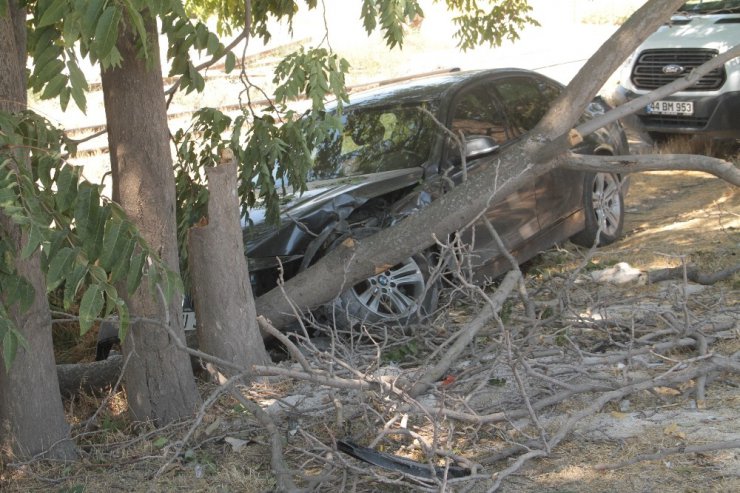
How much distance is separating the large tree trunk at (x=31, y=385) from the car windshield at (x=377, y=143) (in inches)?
116

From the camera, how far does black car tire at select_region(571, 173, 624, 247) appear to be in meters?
8.31

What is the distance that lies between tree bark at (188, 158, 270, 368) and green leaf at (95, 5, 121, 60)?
2.24 meters

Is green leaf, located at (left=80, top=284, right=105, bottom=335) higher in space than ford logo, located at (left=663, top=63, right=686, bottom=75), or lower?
lower

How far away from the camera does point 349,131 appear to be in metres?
7.57

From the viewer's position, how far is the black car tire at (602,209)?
27.3ft

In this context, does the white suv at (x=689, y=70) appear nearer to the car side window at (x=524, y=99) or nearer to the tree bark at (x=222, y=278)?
the car side window at (x=524, y=99)

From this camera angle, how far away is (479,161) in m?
7.16

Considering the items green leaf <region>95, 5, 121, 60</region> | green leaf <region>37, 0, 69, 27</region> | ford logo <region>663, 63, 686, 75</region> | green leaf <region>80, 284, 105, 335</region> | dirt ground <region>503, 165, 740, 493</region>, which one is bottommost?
dirt ground <region>503, 165, 740, 493</region>

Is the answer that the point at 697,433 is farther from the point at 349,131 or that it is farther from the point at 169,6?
the point at 349,131

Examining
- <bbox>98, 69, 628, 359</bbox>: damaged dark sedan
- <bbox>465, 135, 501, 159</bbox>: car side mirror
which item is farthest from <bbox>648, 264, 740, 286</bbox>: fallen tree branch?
<bbox>465, 135, 501, 159</bbox>: car side mirror

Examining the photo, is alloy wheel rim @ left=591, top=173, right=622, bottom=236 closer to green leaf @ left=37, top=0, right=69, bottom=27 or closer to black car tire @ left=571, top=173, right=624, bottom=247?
black car tire @ left=571, top=173, right=624, bottom=247

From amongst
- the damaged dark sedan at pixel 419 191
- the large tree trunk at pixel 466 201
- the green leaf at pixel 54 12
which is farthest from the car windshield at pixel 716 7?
the green leaf at pixel 54 12

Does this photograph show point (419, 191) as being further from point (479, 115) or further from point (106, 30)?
point (106, 30)

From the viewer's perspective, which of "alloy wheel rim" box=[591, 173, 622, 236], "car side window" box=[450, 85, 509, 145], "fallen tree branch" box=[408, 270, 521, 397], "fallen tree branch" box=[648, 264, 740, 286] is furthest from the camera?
"alloy wheel rim" box=[591, 173, 622, 236]
